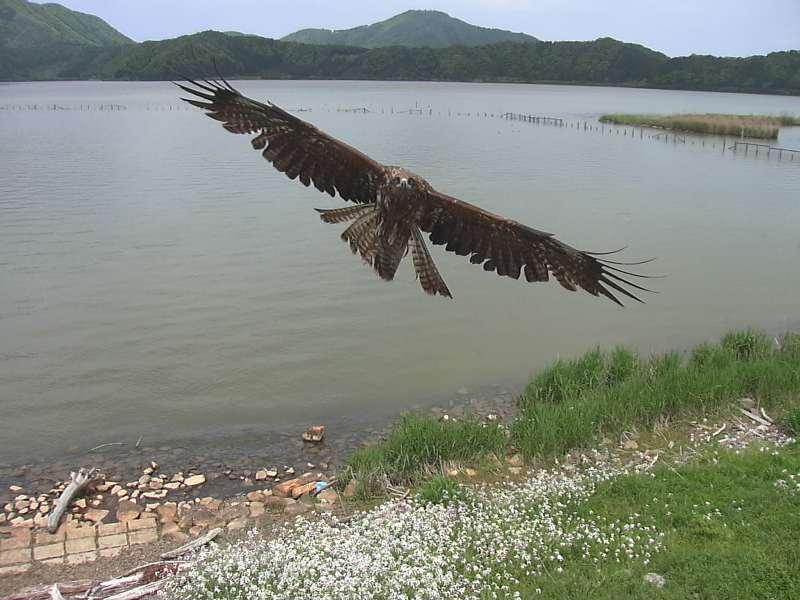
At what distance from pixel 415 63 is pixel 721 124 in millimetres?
115448

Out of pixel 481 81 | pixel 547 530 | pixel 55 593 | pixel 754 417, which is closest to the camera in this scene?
pixel 55 593

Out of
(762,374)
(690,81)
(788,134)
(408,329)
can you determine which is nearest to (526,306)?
(408,329)

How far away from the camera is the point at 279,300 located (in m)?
13.2

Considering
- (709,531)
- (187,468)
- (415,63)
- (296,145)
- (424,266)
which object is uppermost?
(415,63)

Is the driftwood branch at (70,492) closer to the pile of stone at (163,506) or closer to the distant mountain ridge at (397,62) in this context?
the pile of stone at (163,506)

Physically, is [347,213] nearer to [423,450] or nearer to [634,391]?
[423,450]

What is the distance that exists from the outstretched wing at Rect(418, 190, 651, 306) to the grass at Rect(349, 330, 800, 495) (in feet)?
6.75

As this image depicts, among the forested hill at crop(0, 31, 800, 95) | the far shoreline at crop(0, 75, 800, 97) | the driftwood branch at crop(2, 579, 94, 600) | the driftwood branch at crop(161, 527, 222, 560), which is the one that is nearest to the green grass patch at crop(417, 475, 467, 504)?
the driftwood branch at crop(161, 527, 222, 560)

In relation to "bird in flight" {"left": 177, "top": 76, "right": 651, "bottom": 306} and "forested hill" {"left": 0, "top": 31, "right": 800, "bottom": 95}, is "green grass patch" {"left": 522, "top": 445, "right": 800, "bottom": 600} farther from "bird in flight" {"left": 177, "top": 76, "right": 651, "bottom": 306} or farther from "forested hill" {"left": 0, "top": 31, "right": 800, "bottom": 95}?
"forested hill" {"left": 0, "top": 31, "right": 800, "bottom": 95}

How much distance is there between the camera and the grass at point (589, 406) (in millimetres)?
7156

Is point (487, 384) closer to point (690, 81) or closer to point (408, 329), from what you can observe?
point (408, 329)

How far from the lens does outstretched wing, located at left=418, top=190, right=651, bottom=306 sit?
18.8ft

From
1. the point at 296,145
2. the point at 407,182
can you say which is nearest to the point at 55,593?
the point at 296,145

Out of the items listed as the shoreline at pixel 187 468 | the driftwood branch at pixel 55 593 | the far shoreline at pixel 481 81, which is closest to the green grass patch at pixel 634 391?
the shoreline at pixel 187 468
